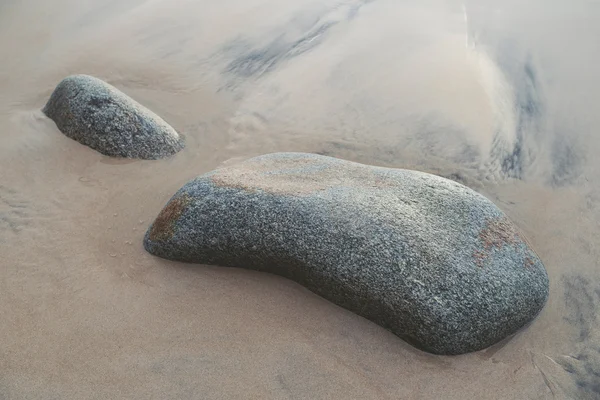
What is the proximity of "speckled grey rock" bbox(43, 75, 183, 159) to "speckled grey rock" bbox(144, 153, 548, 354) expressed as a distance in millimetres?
970

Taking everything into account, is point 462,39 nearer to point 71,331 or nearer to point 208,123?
point 208,123

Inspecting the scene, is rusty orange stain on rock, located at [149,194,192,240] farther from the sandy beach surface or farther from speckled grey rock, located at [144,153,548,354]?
the sandy beach surface

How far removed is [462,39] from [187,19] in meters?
2.84

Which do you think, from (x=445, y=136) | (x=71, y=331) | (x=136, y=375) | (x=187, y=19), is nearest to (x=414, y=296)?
(x=136, y=375)

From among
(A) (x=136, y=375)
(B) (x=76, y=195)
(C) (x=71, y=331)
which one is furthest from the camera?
(B) (x=76, y=195)

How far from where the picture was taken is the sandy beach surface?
279cm

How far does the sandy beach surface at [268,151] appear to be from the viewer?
9.15ft

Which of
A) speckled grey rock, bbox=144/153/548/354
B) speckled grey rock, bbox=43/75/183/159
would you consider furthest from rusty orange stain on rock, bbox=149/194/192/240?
speckled grey rock, bbox=43/75/183/159

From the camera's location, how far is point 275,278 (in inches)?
128

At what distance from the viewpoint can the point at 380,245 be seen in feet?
9.69

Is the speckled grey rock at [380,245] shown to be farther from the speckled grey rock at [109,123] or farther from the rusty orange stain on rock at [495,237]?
the speckled grey rock at [109,123]

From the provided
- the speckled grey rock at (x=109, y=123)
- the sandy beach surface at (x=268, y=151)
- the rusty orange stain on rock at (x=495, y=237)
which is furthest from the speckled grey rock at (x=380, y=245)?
the speckled grey rock at (x=109, y=123)

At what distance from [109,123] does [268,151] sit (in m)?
1.19

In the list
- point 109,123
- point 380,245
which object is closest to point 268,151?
point 109,123
